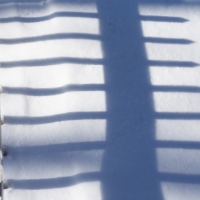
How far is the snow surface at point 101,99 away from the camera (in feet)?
5.91

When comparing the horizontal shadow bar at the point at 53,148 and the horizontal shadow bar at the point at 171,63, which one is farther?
the horizontal shadow bar at the point at 171,63

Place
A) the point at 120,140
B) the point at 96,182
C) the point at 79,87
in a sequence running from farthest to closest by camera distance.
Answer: the point at 79,87 → the point at 120,140 → the point at 96,182

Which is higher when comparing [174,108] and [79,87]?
[79,87]

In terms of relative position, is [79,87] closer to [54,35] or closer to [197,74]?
[54,35]

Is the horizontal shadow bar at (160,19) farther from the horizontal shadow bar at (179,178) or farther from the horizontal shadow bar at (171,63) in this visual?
the horizontal shadow bar at (179,178)

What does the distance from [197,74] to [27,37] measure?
103 centimetres

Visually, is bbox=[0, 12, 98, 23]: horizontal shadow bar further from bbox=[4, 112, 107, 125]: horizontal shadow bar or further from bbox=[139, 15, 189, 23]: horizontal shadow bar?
bbox=[4, 112, 107, 125]: horizontal shadow bar

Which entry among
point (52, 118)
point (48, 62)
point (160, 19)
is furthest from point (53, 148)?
point (160, 19)

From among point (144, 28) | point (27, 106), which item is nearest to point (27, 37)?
point (27, 106)

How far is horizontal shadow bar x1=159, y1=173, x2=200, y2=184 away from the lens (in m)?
1.82

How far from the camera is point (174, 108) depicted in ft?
6.60

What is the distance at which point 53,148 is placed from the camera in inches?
73.7

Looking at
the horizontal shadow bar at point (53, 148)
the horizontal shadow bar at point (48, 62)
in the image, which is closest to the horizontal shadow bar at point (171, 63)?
the horizontal shadow bar at point (48, 62)

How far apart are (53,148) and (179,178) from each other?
65 cm
